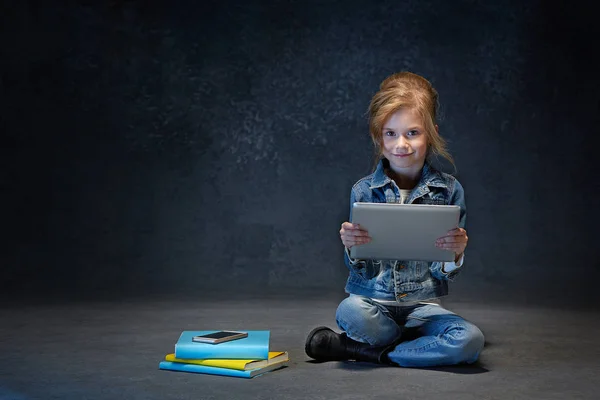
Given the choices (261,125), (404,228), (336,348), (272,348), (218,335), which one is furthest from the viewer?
(261,125)

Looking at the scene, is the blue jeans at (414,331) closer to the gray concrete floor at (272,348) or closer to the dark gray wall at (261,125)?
the gray concrete floor at (272,348)

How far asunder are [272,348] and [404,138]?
81cm

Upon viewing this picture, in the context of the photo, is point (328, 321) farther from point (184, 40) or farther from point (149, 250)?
point (184, 40)

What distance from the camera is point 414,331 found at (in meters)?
2.81

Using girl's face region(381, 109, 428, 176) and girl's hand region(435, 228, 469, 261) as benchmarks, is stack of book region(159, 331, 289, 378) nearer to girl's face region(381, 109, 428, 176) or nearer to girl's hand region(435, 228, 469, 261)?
girl's hand region(435, 228, 469, 261)

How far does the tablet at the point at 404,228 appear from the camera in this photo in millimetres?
2529

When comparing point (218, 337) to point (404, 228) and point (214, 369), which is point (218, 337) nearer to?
point (214, 369)

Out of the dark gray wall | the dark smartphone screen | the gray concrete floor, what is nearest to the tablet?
the gray concrete floor

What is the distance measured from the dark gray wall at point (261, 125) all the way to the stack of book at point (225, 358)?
179 centimetres

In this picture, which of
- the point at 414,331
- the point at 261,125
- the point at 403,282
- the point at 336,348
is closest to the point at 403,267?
the point at 403,282

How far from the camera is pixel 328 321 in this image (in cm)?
355

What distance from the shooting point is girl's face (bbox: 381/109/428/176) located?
9.09ft

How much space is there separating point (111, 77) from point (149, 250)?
0.88 meters

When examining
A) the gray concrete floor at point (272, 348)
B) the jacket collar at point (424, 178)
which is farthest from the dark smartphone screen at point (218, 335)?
the jacket collar at point (424, 178)
